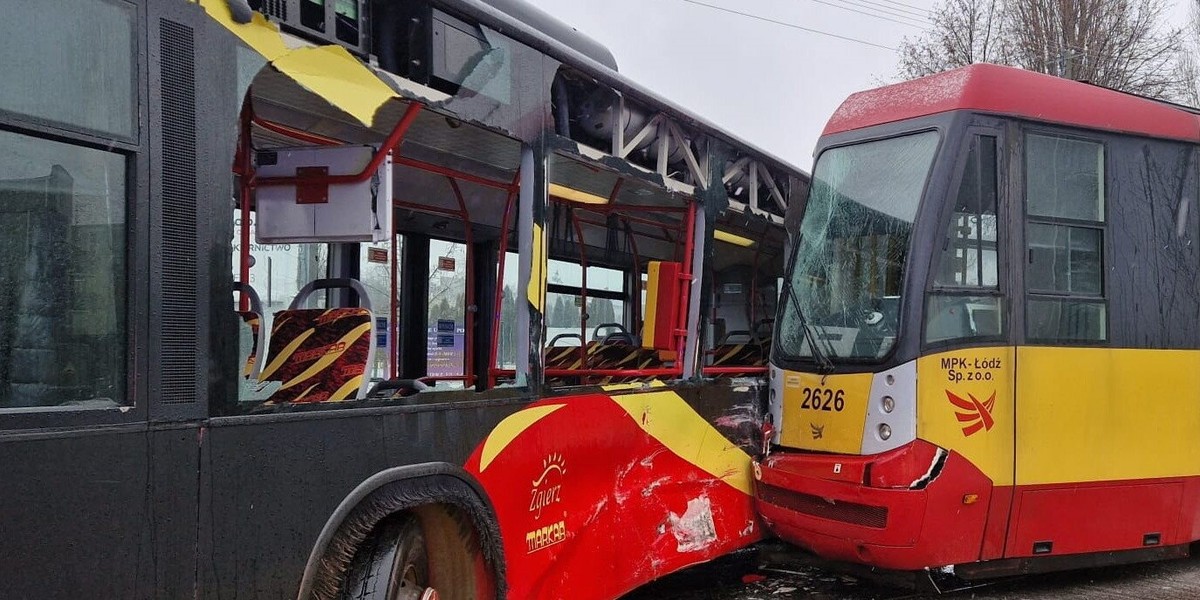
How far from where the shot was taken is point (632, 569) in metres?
4.82

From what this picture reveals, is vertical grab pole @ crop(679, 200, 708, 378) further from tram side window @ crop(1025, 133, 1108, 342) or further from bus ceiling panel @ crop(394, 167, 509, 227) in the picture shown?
tram side window @ crop(1025, 133, 1108, 342)

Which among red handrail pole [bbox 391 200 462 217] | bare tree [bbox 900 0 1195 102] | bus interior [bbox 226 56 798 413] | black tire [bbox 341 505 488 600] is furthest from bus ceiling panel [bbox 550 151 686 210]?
bare tree [bbox 900 0 1195 102]

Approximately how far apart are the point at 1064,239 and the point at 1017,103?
818mm

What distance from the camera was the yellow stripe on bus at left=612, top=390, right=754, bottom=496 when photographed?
16.3 feet

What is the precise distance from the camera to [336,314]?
161 inches

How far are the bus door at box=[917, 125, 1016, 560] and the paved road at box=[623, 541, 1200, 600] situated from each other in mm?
837

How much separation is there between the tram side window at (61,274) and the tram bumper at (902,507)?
3765 mm

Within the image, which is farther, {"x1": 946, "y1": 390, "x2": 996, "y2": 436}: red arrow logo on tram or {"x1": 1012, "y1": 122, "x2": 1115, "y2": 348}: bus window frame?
{"x1": 1012, "y1": 122, "x2": 1115, "y2": 348}: bus window frame

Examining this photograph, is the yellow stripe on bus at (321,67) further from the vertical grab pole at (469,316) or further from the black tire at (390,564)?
the vertical grab pole at (469,316)

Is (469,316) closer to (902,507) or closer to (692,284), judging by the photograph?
(692,284)

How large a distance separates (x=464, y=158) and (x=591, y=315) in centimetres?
260

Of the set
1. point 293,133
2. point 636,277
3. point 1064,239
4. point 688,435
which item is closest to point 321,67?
point 293,133

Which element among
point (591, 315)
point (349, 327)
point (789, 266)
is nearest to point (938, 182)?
point (789, 266)

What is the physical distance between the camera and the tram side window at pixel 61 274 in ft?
7.23
